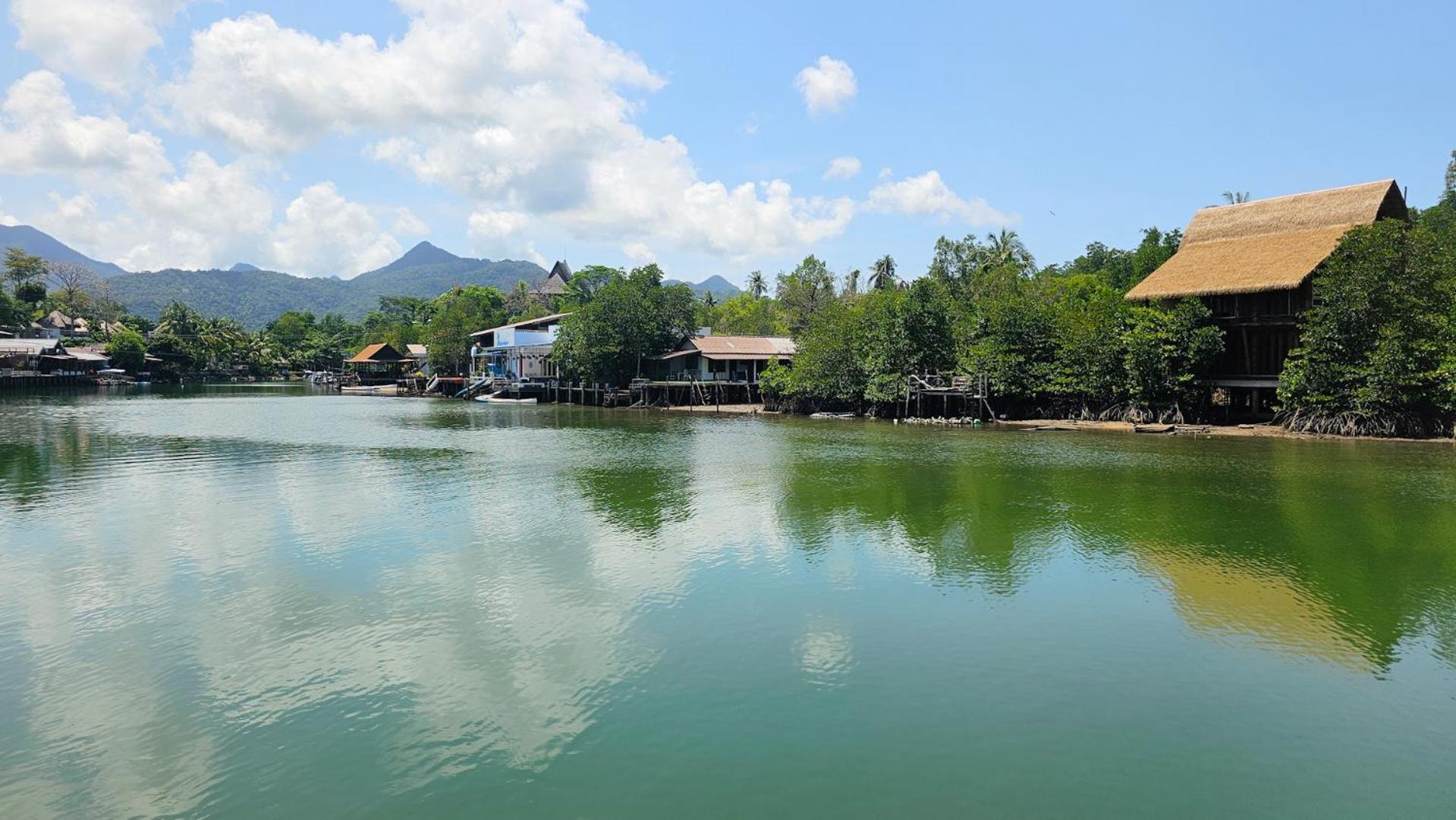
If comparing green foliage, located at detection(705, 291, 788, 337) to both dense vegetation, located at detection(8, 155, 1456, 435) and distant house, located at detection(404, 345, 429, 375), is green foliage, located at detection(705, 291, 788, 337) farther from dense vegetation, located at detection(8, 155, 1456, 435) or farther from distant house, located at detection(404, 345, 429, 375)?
distant house, located at detection(404, 345, 429, 375)

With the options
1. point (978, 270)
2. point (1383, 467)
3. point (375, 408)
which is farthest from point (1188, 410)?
point (375, 408)

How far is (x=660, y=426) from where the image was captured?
3772 centimetres

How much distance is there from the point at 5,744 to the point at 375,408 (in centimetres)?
4790

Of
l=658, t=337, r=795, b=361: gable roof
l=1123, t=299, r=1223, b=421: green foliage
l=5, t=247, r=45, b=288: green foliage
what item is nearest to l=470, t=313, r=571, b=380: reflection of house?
l=658, t=337, r=795, b=361: gable roof

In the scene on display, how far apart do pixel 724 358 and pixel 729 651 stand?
4317 cm

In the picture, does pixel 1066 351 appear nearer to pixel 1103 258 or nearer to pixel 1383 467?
pixel 1383 467

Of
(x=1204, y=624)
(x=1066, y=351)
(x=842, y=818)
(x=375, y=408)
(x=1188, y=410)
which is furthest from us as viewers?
(x=375, y=408)

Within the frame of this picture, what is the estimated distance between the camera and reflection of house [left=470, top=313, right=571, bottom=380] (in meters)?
63.4

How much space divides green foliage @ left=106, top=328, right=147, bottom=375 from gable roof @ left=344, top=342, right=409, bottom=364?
19.3 metres

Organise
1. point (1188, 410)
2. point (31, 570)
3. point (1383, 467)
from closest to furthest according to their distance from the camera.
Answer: point (31, 570) < point (1383, 467) < point (1188, 410)

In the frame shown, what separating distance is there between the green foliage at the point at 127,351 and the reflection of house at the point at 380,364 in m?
18.4

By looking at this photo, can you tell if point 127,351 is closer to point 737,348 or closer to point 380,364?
point 380,364

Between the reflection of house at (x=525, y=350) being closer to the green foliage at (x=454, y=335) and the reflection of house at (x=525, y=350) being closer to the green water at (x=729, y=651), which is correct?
the green foliage at (x=454, y=335)

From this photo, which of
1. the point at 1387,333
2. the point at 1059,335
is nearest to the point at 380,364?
the point at 1059,335
